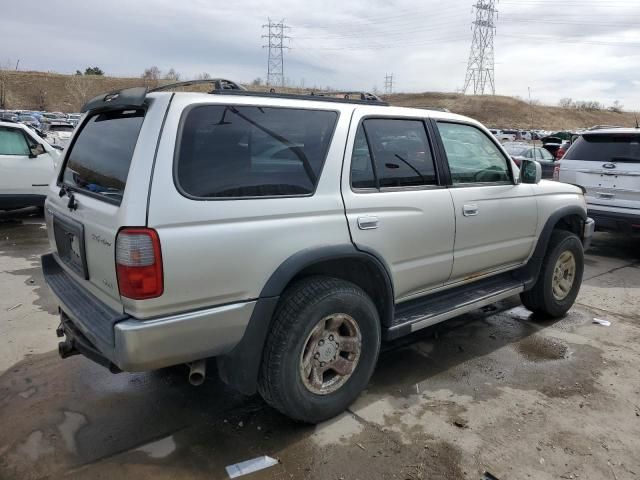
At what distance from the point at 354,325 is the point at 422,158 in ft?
4.37

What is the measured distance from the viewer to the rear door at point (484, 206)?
3.83 meters

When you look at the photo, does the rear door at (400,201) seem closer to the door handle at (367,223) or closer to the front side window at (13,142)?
the door handle at (367,223)

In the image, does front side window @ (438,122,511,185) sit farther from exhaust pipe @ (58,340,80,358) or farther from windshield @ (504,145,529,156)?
windshield @ (504,145,529,156)

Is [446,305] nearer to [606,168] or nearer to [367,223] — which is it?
[367,223]

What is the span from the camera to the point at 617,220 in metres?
7.33

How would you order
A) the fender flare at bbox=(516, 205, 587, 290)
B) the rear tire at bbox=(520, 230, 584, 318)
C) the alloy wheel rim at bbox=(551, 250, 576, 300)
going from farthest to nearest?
1. the alloy wheel rim at bbox=(551, 250, 576, 300)
2. the rear tire at bbox=(520, 230, 584, 318)
3. the fender flare at bbox=(516, 205, 587, 290)

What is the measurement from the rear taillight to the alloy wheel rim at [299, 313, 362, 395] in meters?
0.96

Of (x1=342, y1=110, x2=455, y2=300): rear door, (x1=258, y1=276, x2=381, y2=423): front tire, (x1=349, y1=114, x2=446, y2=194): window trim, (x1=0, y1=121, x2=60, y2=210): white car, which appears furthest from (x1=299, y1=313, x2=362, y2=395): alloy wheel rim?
(x1=0, y1=121, x2=60, y2=210): white car

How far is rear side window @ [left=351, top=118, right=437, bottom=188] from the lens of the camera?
10.6 feet

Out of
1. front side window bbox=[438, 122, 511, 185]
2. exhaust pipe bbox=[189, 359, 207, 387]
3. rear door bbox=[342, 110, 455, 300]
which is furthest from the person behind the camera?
front side window bbox=[438, 122, 511, 185]

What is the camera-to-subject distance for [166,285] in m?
2.37

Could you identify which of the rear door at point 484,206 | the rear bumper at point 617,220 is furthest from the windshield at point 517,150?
the rear door at point 484,206

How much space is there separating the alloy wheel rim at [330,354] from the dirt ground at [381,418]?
0.28 m

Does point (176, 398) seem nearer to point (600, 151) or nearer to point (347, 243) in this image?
point (347, 243)
